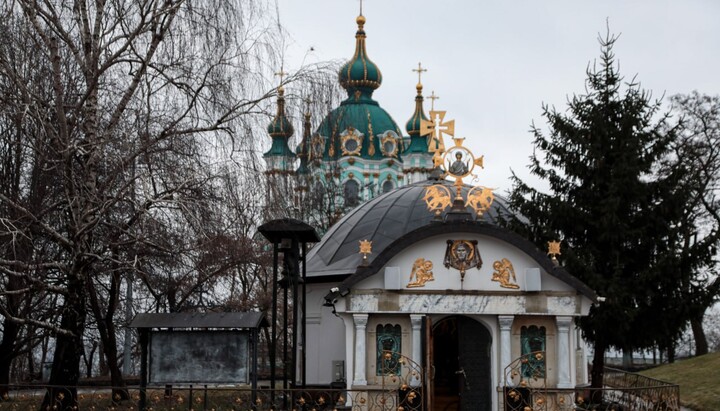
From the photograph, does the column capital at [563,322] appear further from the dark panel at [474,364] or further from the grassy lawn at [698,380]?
the grassy lawn at [698,380]

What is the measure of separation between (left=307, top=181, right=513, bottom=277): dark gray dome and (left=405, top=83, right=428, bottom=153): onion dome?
45.8 meters

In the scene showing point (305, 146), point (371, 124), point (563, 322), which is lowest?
point (563, 322)

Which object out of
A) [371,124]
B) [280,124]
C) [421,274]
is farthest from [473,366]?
[371,124]

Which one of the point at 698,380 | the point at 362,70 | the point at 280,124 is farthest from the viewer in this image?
the point at 362,70

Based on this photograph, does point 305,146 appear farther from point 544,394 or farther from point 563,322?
point 544,394

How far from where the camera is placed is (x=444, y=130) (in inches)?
654

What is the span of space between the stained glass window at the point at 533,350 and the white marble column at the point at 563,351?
0.34m

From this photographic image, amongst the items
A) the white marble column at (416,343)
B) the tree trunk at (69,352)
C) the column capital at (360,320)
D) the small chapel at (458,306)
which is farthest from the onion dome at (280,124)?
the white marble column at (416,343)

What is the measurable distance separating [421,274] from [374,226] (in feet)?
16.6

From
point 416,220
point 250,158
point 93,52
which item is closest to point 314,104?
point 250,158

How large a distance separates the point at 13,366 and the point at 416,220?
1490 cm

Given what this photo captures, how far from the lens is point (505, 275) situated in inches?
625

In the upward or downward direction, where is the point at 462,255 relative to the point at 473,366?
upward

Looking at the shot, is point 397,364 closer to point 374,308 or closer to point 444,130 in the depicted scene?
point 374,308
